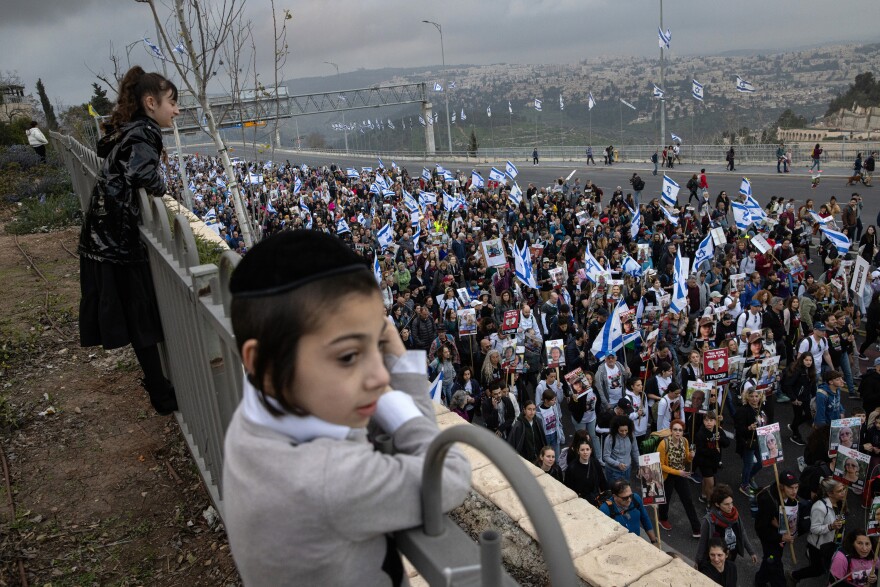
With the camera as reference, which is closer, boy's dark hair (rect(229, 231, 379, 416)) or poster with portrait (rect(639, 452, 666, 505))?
boy's dark hair (rect(229, 231, 379, 416))

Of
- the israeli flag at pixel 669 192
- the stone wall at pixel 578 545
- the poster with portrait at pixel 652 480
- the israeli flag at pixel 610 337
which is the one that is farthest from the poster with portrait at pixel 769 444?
the israeli flag at pixel 669 192

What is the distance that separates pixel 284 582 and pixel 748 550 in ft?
24.6

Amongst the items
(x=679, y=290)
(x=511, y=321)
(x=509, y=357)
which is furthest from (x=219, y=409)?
(x=679, y=290)

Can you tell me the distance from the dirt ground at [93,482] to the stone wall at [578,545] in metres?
1.15

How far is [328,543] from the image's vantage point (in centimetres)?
113

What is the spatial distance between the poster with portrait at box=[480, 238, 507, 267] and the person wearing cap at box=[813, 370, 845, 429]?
7456 mm

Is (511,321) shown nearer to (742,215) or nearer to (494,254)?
(494,254)

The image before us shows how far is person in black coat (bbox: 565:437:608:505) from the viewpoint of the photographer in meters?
7.79

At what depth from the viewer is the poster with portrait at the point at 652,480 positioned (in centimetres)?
745

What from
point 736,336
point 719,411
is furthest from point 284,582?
point 736,336

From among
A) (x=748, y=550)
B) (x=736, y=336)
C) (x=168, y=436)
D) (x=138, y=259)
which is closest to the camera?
(x=138, y=259)

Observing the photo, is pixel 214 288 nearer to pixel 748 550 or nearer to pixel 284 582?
pixel 284 582

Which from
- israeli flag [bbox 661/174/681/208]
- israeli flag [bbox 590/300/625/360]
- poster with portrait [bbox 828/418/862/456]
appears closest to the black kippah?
poster with portrait [bbox 828/418/862/456]

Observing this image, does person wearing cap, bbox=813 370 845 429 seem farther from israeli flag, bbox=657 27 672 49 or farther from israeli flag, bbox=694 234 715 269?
israeli flag, bbox=657 27 672 49
